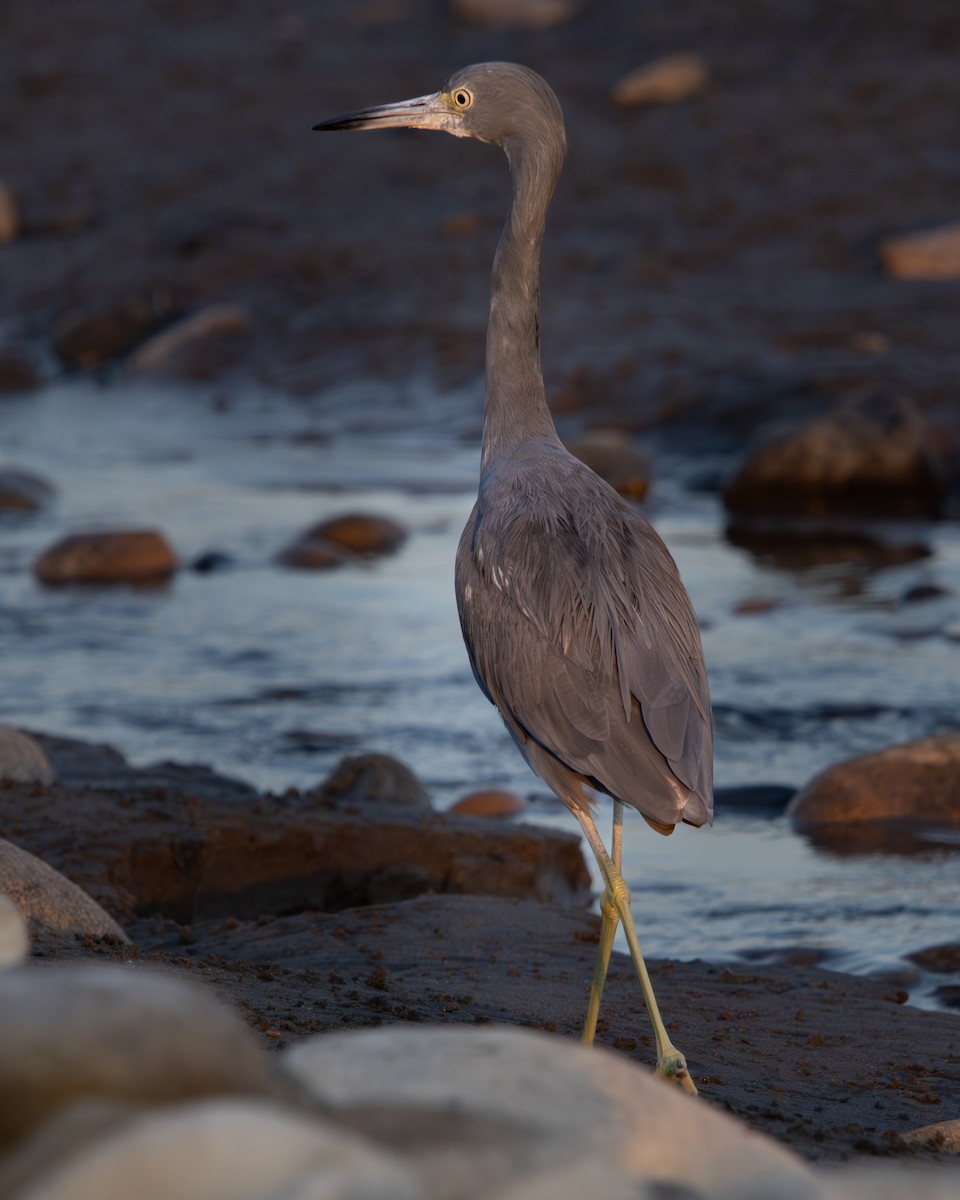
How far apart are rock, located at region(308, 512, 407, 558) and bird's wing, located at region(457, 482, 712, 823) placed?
735 centimetres

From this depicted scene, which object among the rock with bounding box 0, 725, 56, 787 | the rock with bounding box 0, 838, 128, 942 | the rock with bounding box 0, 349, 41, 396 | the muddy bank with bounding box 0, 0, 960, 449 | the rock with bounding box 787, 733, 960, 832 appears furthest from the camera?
the rock with bounding box 0, 349, 41, 396

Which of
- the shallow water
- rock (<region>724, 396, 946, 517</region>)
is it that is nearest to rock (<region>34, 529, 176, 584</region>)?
the shallow water

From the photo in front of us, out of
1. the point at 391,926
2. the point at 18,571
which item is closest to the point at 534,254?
the point at 391,926

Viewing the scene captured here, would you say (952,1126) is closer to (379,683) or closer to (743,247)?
(379,683)

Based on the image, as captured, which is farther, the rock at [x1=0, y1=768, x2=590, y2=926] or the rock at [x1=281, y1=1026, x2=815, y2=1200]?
the rock at [x1=0, y1=768, x2=590, y2=926]

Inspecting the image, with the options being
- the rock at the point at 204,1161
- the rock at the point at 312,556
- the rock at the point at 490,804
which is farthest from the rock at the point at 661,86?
the rock at the point at 204,1161

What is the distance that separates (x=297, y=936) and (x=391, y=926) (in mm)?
270

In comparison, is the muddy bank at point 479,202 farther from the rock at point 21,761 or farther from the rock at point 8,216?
the rock at point 21,761

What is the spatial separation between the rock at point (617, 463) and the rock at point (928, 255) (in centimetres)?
479

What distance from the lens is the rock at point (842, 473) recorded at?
13500 millimetres

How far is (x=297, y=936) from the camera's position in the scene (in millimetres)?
5512

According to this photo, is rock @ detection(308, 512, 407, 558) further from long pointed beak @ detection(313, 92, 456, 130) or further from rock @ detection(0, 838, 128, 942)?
rock @ detection(0, 838, 128, 942)

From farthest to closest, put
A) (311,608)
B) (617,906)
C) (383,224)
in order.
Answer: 1. (383,224)
2. (311,608)
3. (617,906)

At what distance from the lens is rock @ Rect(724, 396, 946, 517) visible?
1350 cm
